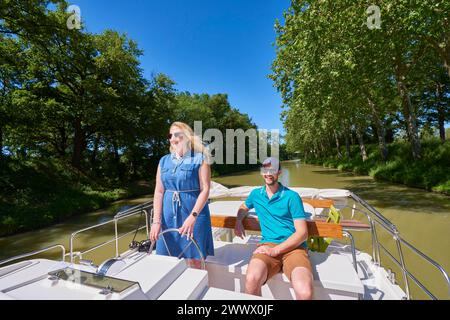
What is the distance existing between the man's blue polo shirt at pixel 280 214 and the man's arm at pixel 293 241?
0.10 metres

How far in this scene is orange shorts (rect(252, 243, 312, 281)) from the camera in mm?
2588

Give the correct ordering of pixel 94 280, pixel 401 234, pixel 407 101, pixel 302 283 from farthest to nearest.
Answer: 1. pixel 407 101
2. pixel 401 234
3. pixel 302 283
4. pixel 94 280

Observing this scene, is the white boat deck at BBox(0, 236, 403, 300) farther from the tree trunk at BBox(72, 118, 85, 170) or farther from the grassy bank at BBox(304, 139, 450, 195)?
the tree trunk at BBox(72, 118, 85, 170)

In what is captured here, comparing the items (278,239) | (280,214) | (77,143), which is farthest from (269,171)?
(77,143)

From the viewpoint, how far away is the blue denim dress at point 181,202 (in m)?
2.75

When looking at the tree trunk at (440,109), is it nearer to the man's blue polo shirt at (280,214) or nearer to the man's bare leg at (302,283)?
the man's blue polo shirt at (280,214)

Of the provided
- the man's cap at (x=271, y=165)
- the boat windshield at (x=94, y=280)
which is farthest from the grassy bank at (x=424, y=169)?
the boat windshield at (x=94, y=280)

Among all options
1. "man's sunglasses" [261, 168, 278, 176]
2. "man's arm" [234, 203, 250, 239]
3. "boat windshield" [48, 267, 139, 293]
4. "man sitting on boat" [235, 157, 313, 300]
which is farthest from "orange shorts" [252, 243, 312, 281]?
"boat windshield" [48, 267, 139, 293]

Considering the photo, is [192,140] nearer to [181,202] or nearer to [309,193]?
[181,202]

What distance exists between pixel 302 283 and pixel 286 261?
1.19 ft

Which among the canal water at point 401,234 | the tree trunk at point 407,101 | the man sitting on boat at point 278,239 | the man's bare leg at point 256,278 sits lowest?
the canal water at point 401,234

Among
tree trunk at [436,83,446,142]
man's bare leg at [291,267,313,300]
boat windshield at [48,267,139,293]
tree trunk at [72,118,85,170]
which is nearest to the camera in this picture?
boat windshield at [48,267,139,293]

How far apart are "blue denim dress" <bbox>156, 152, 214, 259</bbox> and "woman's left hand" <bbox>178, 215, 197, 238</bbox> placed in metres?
0.15

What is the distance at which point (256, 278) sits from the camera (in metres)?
2.55
